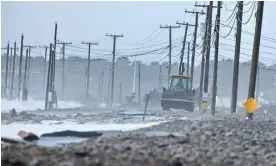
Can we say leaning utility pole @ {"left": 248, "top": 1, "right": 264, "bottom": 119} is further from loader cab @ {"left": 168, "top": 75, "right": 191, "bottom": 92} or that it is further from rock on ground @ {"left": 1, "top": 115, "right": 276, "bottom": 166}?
loader cab @ {"left": 168, "top": 75, "right": 191, "bottom": 92}

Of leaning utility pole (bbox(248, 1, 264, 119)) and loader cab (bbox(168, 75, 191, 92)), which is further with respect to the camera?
loader cab (bbox(168, 75, 191, 92))

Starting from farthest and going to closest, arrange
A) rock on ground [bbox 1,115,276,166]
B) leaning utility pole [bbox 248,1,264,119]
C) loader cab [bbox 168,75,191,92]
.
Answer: loader cab [bbox 168,75,191,92]
leaning utility pole [bbox 248,1,264,119]
rock on ground [bbox 1,115,276,166]

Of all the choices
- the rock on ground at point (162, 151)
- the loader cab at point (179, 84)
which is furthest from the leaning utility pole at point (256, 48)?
the loader cab at point (179, 84)

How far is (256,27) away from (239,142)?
1287 centimetres

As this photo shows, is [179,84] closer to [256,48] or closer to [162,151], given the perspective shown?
[256,48]

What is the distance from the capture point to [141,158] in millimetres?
11969

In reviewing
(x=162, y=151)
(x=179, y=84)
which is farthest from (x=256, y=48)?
(x=179, y=84)

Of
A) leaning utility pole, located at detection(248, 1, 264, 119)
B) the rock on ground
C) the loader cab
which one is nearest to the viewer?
the rock on ground

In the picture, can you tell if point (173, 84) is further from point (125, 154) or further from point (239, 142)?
point (125, 154)

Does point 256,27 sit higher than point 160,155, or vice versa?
point 256,27

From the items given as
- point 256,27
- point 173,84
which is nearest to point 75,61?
point 173,84

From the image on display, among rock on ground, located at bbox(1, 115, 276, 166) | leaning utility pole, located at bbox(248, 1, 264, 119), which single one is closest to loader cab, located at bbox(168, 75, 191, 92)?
leaning utility pole, located at bbox(248, 1, 264, 119)

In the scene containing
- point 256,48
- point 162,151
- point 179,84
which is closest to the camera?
point 162,151

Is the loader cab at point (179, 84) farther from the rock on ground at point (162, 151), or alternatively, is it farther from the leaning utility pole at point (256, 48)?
the rock on ground at point (162, 151)
